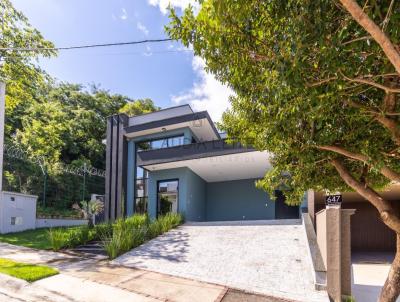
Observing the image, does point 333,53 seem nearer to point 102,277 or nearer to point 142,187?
point 102,277

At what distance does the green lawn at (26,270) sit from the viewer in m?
6.72

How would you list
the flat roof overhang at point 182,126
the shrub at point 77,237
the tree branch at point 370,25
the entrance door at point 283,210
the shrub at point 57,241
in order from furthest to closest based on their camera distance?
the entrance door at point 283,210 < the flat roof overhang at point 182,126 < the shrub at point 77,237 < the shrub at point 57,241 < the tree branch at point 370,25

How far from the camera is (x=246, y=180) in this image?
19812 millimetres

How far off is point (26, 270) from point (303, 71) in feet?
26.3

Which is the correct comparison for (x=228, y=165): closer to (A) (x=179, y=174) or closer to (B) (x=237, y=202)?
(A) (x=179, y=174)

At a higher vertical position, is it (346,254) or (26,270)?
(346,254)

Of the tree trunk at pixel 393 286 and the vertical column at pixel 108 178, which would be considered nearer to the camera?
the tree trunk at pixel 393 286

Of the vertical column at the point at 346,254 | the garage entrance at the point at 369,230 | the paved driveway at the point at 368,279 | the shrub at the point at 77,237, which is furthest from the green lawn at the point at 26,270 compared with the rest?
the garage entrance at the point at 369,230

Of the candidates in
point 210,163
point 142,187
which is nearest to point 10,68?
point 142,187

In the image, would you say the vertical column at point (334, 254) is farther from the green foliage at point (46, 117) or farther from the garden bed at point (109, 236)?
the green foliage at point (46, 117)

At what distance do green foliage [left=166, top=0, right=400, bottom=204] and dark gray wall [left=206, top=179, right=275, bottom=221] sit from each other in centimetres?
1409

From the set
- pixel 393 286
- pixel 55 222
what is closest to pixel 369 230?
pixel 393 286

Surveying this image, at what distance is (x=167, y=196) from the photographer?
706 inches

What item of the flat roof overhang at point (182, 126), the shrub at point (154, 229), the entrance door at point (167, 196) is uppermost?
the flat roof overhang at point (182, 126)
